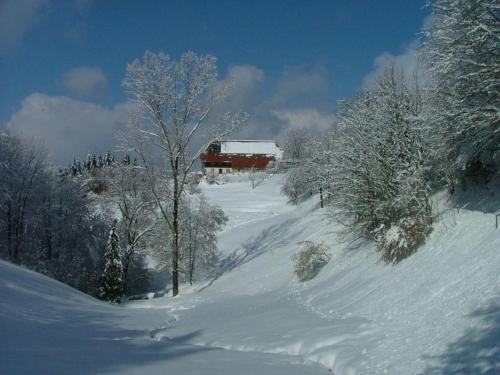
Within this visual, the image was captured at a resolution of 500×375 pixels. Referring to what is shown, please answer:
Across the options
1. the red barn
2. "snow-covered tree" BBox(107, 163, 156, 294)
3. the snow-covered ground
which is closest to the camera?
the snow-covered ground

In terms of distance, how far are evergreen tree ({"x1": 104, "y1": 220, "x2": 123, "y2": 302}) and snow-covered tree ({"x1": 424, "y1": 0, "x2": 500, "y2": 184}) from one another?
56.2ft

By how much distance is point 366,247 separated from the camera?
49.7 ft

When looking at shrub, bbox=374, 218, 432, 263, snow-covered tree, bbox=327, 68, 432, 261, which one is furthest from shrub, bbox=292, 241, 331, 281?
shrub, bbox=374, 218, 432, 263

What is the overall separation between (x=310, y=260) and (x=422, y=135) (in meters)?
5.94

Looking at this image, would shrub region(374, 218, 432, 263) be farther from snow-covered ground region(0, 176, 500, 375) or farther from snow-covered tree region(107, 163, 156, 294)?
snow-covered tree region(107, 163, 156, 294)

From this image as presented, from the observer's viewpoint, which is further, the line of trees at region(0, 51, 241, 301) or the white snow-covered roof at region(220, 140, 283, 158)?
the white snow-covered roof at region(220, 140, 283, 158)

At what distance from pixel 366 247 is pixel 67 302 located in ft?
30.7

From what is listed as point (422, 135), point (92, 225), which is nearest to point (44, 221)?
point (92, 225)

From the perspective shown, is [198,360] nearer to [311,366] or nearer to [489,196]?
[311,366]

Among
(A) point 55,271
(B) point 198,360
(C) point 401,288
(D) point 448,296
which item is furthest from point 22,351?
(A) point 55,271

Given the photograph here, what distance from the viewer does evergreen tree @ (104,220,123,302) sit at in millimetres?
23062

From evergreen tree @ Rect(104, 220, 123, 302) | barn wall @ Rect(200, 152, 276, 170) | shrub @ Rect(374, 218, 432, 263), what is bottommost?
evergreen tree @ Rect(104, 220, 123, 302)

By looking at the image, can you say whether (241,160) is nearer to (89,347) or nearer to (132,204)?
(132,204)

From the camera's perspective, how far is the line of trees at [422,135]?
10781 mm
